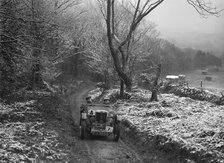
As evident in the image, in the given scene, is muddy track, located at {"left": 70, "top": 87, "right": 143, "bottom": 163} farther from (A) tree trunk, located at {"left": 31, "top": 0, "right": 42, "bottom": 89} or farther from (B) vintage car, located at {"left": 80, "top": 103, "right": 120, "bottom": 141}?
(A) tree trunk, located at {"left": 31, "top": 0, "right": 42, "bottom": 89}

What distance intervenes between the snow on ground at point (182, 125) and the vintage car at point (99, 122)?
5.43 ft

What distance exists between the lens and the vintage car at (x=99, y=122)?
50.5ft

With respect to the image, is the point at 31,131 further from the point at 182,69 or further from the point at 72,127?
the point at 182,69

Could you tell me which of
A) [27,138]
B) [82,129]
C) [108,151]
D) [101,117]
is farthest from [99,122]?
[27,138]

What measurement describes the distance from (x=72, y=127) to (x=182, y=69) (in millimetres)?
55710

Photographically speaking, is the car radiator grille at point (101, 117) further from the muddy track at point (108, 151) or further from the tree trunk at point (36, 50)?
the tree trunk at point (36, 50)

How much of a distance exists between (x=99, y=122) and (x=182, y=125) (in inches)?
164

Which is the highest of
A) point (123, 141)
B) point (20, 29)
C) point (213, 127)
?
point (20, 29)

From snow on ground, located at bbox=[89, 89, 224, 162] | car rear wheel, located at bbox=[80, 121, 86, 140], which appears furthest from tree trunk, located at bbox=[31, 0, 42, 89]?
snow on ground, located at bbox=[89, 89, 224, 162]

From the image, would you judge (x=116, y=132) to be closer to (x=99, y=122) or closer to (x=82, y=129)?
(x=99, y=122)

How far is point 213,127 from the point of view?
1412 centimetres

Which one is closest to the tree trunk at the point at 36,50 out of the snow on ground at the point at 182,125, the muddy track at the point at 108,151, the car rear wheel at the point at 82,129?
the car rear wheel at the point at 82,129

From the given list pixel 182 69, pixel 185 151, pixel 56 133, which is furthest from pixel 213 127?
pixel 182 69

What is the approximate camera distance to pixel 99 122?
15.8 metres
